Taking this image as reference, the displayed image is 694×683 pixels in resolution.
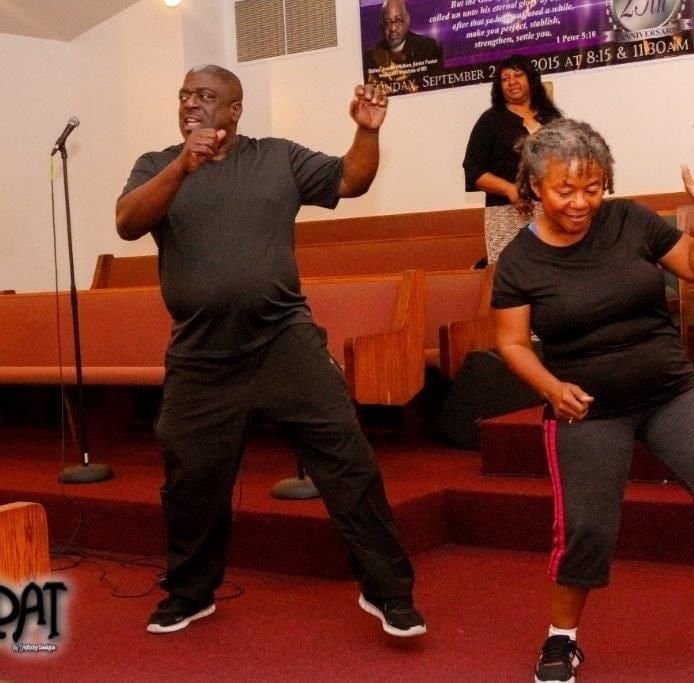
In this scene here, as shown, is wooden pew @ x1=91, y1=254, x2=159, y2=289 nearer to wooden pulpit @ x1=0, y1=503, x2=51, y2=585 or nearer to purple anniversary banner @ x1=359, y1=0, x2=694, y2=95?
purple anniversary banner @ x1=359, y1=0, x2=694, y2=95

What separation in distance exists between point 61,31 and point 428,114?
3.08m

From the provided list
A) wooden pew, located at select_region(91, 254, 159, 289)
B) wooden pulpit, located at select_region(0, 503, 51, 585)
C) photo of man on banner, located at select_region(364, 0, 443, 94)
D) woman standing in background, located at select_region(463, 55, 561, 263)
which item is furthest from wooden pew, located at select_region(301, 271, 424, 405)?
photo of man on banner, located at select_region(364, 0, 443, 94)

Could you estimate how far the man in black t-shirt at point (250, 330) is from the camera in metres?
3.04

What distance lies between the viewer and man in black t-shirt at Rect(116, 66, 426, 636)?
9.98 ft

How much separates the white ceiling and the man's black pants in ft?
20.7

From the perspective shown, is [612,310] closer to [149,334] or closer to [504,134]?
[504,134]

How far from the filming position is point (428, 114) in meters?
8.21

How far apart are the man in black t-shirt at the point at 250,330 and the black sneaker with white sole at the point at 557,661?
1.35ft

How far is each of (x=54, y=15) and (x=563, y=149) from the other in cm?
715

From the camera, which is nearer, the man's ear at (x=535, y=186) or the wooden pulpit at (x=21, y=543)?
the wooden pulpit at (x=21, y=543)

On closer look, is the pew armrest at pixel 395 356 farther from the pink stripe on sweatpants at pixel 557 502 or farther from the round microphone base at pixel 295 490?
the pink stripe on sweatpants at pixel 557 502

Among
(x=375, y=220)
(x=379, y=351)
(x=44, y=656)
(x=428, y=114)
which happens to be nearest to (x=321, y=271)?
(x=375, y=220)

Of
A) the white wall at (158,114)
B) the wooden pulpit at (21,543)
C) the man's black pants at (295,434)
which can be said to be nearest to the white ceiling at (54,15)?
the white wall at (158,114)

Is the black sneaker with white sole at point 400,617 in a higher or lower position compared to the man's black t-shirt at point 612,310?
lower
